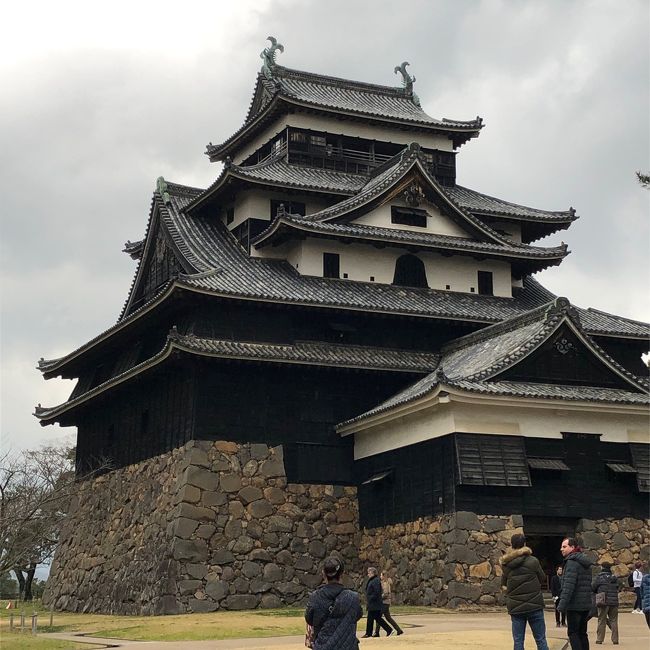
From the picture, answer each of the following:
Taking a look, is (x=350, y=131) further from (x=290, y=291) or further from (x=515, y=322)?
(x=515, y=322)

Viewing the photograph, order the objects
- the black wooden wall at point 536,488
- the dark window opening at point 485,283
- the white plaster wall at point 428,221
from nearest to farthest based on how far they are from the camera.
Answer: the black wooden wall at point 536,488
the white plaster wall at point 428,221
the dark window opening at point 485,283

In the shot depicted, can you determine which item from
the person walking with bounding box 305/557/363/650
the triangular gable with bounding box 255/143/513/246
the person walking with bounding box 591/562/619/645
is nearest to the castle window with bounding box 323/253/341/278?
the triangular gable with bounding box 255/143/513/246

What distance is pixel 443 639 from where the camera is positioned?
19078 mm

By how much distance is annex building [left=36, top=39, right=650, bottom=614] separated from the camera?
27.9 meters

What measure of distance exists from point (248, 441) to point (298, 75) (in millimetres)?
21818

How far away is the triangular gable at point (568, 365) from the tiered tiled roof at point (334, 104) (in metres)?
17.0

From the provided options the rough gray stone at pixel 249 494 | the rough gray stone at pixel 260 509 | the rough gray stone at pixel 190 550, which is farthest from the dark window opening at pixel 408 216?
the rough gray stone at pixel 190 550

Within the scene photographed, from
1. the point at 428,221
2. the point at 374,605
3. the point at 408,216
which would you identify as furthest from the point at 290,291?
the point at 374,605

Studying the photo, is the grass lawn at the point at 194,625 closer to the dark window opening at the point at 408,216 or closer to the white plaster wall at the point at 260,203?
the dark window opening at the point at 408,216

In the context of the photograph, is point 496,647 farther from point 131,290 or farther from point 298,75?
point 298,75

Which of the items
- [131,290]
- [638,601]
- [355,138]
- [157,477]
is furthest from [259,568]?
[355,138]

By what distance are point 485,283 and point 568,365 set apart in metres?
8.65

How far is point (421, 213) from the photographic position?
36938mm

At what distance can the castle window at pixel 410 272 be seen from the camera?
3628cm
